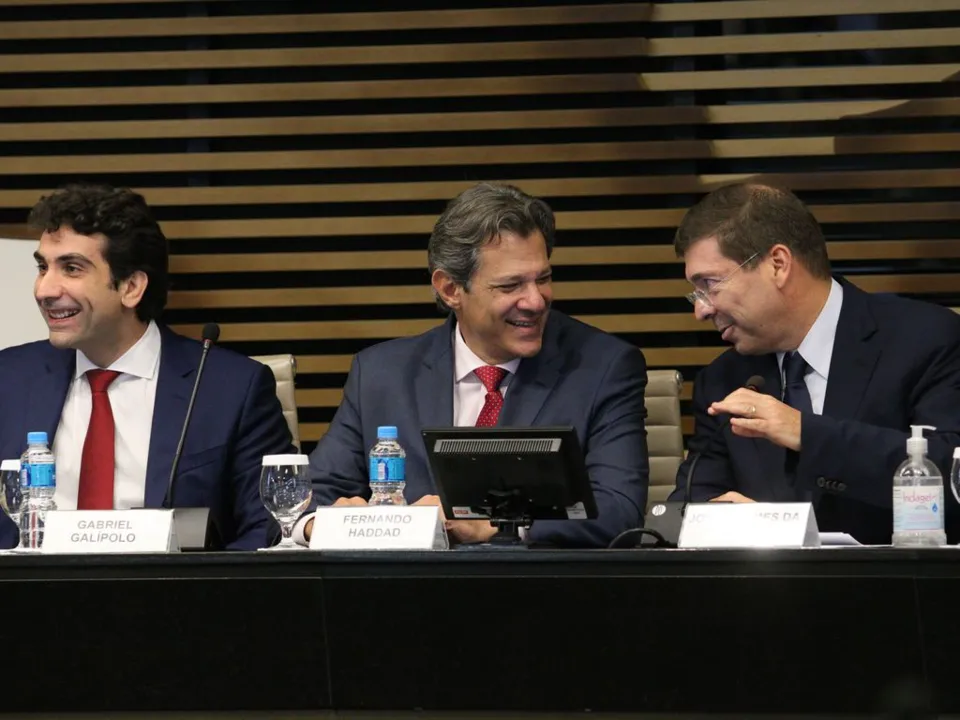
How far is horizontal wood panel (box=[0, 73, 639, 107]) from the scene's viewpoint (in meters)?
4.97

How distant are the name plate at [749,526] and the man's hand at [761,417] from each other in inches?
15.5

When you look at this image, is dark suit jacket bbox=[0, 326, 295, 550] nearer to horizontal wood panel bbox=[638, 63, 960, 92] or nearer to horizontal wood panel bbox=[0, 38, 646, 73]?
horizontal wood panel bbox=[0, 38, 646, 73]

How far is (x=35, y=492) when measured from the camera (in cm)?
312

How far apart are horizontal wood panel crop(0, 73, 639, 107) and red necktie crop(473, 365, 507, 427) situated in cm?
162

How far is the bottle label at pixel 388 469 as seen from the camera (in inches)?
119

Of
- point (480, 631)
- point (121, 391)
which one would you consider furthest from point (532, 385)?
point (480, 631)

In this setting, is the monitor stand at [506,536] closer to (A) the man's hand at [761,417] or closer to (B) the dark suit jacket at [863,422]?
(A) the man's hand at [761,417]

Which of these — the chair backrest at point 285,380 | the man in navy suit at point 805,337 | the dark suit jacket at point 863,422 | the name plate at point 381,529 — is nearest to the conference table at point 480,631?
the name plate at point 381,529

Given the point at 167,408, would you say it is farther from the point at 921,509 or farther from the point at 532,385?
the point at 921,509

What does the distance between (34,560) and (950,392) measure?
2.02 m

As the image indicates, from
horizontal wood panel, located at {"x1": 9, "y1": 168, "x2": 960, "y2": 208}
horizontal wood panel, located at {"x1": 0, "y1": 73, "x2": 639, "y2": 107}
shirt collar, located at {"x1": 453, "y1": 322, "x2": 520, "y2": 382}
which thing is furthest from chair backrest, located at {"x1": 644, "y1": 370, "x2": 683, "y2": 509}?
horizontal wood panel, located at {"x1": 0, "y1": 73, "x2": 639, "y2": 107}

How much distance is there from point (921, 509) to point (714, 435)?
0.91 meters

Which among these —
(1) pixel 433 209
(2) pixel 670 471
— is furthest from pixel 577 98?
(2) pixel 670 471

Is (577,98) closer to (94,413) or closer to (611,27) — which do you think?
(611,27)
